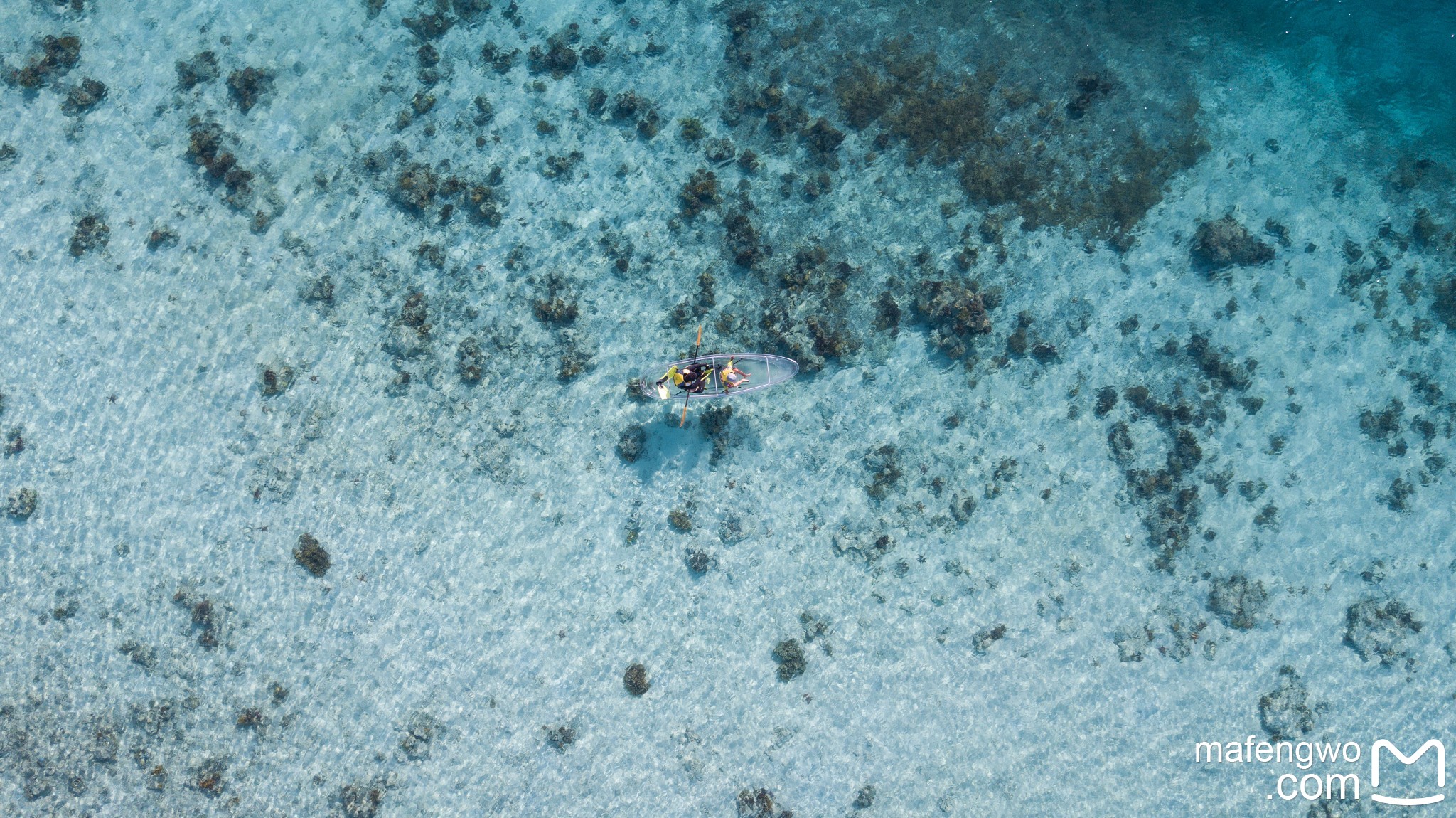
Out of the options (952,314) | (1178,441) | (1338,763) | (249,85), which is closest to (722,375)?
(952,314)

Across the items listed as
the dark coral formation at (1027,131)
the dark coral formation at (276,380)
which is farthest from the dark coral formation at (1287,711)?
the dark coral formation at (276,380)

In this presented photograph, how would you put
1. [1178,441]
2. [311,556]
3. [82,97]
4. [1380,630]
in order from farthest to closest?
1. [1178,441]
2. [82,97]
3. [1380,630]
4. [311,556]

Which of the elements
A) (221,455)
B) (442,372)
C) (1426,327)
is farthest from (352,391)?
(1426,327)

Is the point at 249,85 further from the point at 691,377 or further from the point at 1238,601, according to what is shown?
the point at 1238,601

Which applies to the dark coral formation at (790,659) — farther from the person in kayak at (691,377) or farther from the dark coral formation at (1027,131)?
the dark coral formation at (1027,131)

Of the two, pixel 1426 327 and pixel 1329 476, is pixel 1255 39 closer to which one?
pixel 1426 327

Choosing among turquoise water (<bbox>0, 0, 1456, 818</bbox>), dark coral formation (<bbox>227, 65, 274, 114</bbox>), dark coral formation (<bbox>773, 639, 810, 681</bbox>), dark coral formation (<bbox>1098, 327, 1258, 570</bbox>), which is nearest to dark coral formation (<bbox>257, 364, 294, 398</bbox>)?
turquoise water (<bbox>0, 0, 1456, 818</bbox>)
